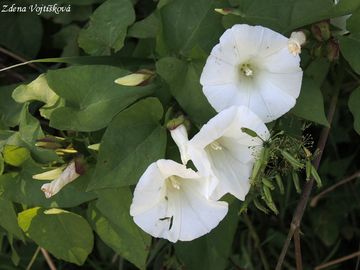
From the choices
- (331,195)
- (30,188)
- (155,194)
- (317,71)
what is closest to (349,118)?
(331,195)

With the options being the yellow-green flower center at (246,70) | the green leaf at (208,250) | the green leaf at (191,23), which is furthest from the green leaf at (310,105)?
the green leaf at (208,250)

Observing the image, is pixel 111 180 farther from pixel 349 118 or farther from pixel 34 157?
pixel 349 118

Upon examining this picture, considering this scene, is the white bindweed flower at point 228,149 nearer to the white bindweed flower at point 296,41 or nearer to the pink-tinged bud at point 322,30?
the white bindweed flower at point 296,41

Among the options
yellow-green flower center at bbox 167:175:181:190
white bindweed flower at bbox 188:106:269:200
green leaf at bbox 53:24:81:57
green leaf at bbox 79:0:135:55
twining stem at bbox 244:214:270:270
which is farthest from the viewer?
twining stem at bbox 244:214:270:270

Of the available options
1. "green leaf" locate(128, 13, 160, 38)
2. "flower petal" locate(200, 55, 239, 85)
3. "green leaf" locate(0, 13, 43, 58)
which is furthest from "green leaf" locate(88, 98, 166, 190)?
"green leaf" locate(0, 13, 43, 58)

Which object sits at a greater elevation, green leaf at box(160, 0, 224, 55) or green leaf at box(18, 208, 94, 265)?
green leaf at box(160, 0, 224, 55)

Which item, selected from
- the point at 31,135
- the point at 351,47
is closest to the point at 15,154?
the point at 31,135

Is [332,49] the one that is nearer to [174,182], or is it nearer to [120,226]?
[174,182]

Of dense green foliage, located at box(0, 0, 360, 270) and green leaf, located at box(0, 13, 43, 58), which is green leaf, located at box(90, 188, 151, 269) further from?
green leaf, located at box(0, 13, 43, 58)
